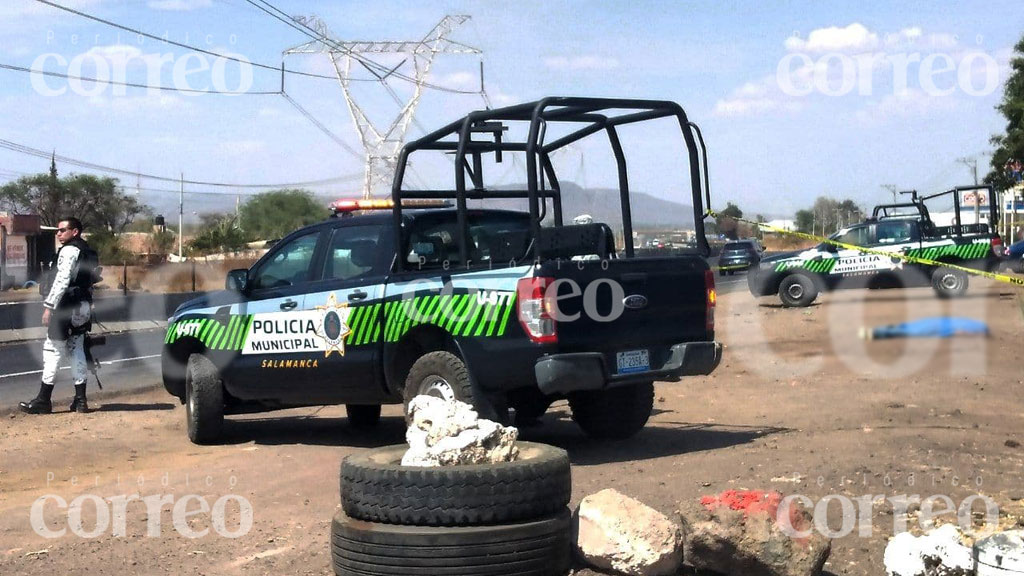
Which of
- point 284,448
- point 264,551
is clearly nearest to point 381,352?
point 284,448

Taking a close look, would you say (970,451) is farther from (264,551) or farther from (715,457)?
(264,551)

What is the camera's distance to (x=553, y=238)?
9469 mm

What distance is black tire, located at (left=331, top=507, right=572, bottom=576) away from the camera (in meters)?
5.41

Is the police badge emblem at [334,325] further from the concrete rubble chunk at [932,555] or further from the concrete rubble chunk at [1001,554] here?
the concrete rubble chunk at [1001,554]

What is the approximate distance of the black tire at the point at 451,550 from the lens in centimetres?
541

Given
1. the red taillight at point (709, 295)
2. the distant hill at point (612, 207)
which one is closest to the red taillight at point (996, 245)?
the distant hill at point (612, 207)

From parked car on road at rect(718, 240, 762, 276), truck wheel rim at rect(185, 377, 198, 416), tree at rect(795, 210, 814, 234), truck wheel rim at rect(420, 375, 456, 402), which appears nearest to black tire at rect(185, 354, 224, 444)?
truck wheel rim at rect(185, 377, 198, 416)

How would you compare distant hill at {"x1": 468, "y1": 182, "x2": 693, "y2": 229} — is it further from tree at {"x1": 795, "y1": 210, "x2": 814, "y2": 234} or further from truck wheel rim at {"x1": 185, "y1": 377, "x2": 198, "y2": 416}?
truck wheel rim at {"x1": 185, "y1": 377, "x2": 198, "y2": 416}

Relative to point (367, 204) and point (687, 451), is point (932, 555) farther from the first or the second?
point (367, 204)

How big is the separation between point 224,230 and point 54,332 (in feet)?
208

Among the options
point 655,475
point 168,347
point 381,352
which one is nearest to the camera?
point 655,475

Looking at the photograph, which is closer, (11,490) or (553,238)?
(11,490)

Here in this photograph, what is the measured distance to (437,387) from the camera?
874 cm

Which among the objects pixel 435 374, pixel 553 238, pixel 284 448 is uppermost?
pixel 553 238
